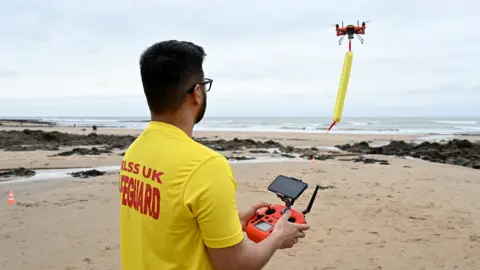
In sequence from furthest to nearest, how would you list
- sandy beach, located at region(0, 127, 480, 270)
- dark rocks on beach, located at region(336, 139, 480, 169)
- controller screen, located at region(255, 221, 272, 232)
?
dark rocks on beach, located at region(336, 139, 480, 169)
sandy beach, located at region(0, 127, 480, 270)
controller screen, located at region(255, 221, 272, 232)

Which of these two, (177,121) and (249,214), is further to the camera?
(249,214)

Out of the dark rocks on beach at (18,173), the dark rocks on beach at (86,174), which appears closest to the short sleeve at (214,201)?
the dark rocks on beach at (86,174)

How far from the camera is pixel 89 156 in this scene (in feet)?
55.5

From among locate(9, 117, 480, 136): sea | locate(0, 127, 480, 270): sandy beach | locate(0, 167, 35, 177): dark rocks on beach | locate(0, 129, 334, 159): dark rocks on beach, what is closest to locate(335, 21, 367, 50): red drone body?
locate(0, 127, 480, 270): sandy beach

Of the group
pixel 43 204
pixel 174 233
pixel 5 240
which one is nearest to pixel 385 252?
pixel 174 233

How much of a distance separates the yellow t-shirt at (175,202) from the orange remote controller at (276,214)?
1.39 ft

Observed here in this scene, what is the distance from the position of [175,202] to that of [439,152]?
1949 centimetres

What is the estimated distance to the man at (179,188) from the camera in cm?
159

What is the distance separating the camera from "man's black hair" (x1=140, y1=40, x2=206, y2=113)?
173 cm

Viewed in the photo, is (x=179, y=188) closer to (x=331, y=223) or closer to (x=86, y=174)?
(x=331, y=223)

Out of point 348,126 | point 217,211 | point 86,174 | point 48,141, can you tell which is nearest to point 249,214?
point 217,211

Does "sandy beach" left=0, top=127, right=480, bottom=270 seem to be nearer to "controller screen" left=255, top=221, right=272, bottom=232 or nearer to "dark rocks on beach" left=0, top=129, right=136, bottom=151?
"controller screen" left=255, top=221, right=272, bottom=232

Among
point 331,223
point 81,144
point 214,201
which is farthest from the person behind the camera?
point 81,144

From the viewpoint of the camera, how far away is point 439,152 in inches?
733
